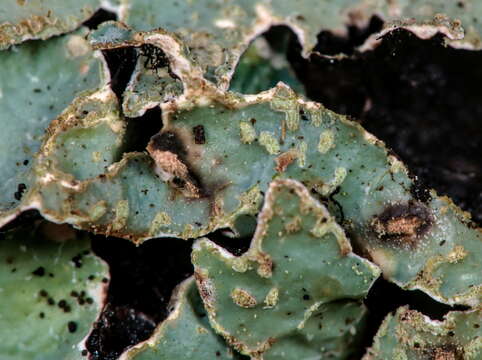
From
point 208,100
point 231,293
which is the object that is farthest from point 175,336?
point 208,100

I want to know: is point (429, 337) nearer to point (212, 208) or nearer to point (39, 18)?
point (212, 208)

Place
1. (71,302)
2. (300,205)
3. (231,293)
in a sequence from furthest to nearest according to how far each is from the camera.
→ (71,302) < (231,293) < (300,205)

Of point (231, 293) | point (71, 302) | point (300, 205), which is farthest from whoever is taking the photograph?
point (71, 302)

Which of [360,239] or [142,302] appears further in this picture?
[142,302]

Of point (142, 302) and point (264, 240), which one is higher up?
point (264, 240)

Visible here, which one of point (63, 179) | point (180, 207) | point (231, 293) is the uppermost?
point (63, 179)

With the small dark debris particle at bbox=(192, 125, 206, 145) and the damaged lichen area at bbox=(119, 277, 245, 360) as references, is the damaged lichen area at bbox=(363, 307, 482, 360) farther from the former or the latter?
the small dark debris particle at bbox=(192, 125, 206, 145)

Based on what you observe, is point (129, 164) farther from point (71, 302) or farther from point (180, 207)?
point (71, 302)
